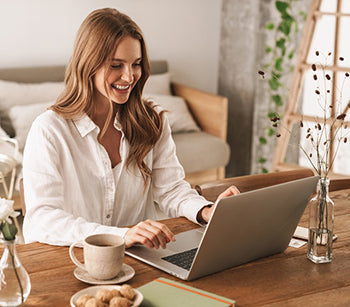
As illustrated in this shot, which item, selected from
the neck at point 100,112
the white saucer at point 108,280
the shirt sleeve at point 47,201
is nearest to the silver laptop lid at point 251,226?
the white saucer at point 108,280

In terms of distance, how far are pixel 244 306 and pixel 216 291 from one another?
3.3 inches

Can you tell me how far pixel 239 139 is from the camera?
184 inches

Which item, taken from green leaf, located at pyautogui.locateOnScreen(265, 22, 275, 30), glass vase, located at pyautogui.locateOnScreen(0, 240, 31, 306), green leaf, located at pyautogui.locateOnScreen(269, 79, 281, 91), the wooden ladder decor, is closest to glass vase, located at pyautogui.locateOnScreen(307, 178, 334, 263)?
glass vase, located at pyautogui.locateOnScreen(0, 240, 31, 306)

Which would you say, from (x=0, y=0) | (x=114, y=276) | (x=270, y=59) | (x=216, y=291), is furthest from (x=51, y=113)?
(x=270, y=59)

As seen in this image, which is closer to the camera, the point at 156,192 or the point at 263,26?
the point at 156,192

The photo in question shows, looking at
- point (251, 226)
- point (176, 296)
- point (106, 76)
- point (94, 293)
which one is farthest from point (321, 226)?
point (106, 76)

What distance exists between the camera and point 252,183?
2029 mm

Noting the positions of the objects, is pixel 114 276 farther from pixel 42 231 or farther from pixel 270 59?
pixel 270 59

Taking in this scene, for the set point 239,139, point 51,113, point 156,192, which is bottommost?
point 239,139

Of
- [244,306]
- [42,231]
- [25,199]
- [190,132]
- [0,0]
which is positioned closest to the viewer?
[244,306]

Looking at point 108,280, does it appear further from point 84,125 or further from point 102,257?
point 84,125

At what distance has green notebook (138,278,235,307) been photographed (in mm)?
1181

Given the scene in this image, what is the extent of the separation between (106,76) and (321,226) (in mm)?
750

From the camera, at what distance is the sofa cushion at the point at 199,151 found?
3.97 m
